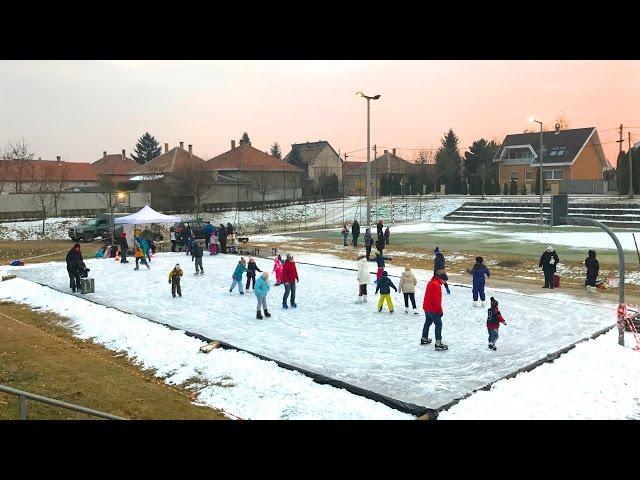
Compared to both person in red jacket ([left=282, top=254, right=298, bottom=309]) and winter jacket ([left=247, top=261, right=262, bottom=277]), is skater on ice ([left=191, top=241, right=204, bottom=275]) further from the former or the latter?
person in red jacket ([left=282, top=254, right=298, bottom=309])

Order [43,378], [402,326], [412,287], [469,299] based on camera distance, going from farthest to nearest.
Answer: [469,299] < [412,287] < [402,326] < [43,378]

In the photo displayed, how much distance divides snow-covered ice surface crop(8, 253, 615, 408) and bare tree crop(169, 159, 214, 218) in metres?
34.7

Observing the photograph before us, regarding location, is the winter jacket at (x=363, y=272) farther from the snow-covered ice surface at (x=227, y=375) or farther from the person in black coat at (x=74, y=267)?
the person in black coat at (x=74, y=267)

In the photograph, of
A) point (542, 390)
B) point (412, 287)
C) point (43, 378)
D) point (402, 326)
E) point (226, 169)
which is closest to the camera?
point (542, 390)

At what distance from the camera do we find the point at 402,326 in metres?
13.8

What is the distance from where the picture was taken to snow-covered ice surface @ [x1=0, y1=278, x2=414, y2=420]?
8.77 meters

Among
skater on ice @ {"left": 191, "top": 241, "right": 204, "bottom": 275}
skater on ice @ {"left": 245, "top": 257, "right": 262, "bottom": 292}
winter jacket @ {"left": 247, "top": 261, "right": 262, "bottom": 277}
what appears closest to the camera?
skater on ice @ {"left": 245, "top": 257, "right": 262, "bottom": 292}

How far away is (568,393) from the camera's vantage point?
9289 millimetres

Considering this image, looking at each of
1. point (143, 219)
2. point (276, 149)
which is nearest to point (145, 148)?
point (276, 149)

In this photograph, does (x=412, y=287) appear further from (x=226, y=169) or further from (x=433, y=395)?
(x=226, y=169)

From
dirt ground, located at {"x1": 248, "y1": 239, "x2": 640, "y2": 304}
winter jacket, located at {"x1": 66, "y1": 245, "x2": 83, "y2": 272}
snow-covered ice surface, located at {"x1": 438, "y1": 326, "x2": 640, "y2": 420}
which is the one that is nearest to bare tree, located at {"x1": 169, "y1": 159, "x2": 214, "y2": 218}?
dirt ground, located at {"x1": 248, "y1": 239, "x2": 640, "y2": 304}

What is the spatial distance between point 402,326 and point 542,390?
4.75 metres

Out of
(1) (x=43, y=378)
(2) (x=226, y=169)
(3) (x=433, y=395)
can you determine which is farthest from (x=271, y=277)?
(2) (x=226, y=169)
